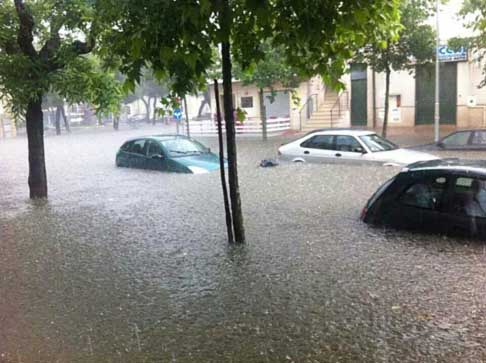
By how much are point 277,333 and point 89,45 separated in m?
8.62

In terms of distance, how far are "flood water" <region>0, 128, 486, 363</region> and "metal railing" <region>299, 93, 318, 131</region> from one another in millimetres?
20399

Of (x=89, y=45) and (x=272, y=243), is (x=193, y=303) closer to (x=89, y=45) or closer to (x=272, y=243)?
(x=272, y=243)

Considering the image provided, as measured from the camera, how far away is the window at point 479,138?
1543 cm

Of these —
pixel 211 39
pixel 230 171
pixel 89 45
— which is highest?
pixel 89 45

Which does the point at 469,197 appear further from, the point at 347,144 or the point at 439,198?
the point at 347,144

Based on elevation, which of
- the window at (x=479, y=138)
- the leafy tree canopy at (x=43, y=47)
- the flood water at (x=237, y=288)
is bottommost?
the flood water at (x=237, y=288)

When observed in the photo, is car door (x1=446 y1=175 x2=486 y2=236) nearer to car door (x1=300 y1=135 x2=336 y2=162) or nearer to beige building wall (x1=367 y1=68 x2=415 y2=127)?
car door (x1=300 y1=135 x2=336 y2=162)

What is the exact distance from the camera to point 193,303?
18.4 feet

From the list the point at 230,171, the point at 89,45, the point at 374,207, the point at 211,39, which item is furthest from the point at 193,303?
the point at 89,45

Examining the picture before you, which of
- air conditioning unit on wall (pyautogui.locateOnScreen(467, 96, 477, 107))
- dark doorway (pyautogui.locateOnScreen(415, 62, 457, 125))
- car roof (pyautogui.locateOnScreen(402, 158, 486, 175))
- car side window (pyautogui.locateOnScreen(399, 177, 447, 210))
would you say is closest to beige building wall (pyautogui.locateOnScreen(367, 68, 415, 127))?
dark doorway (pyautogui.locateOnScreen(415, 62, 457, 125))

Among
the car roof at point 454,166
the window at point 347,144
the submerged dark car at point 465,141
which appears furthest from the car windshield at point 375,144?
the car roof at point 454,166

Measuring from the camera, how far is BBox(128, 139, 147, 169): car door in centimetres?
1747

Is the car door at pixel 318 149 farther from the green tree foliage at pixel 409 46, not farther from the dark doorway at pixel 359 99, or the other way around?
the dark doorway at pixel 359 99

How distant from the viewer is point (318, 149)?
1477cm
